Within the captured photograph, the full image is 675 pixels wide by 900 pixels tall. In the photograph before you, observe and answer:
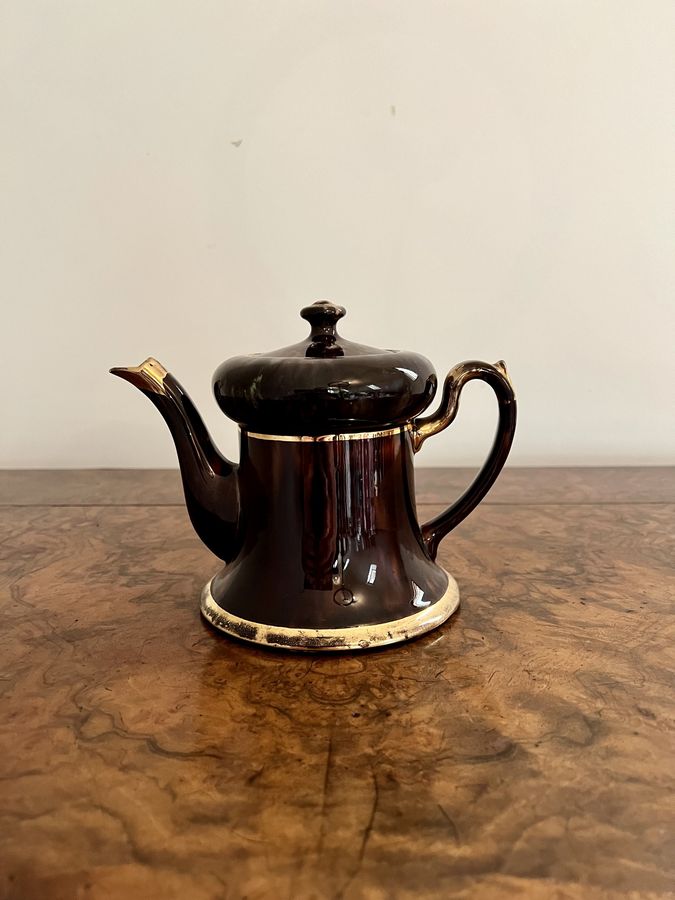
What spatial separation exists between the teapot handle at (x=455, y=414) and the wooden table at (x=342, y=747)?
3.1 inches

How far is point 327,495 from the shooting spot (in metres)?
0.55

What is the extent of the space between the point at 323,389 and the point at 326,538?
12 cm

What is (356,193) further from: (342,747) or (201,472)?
(342,747)

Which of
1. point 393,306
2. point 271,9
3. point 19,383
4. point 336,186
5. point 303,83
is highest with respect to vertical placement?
point 271,9

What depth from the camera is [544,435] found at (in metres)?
1.35

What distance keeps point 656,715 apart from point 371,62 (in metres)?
1.12

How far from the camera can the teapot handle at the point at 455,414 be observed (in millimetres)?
611

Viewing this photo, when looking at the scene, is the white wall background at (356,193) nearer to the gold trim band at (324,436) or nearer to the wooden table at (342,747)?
the wooden table at (342,747)

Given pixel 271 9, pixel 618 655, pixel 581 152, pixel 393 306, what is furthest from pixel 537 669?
pixel 271 9

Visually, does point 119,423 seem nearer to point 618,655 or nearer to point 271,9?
point 271,9

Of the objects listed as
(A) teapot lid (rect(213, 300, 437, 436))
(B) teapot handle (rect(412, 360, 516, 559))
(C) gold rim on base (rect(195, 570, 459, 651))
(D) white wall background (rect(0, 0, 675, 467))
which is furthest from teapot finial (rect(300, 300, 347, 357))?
(D) white wall background (rect(0, 0, 675, 467))

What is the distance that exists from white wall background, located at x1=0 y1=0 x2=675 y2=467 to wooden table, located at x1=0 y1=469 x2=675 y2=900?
650 mm

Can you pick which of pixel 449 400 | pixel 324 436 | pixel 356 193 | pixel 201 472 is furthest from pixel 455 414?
pixel 356 193

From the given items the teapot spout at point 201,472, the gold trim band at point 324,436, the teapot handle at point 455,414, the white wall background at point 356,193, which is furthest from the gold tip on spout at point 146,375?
the white wall background at point 356,193
